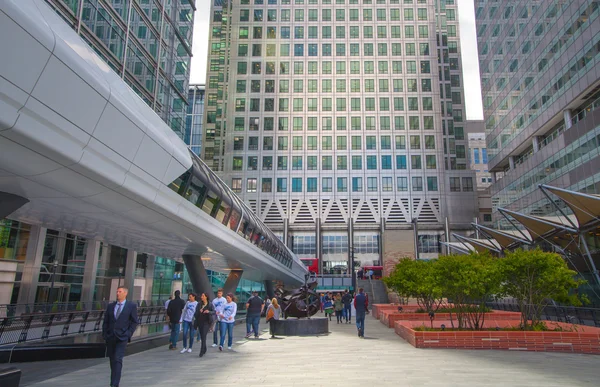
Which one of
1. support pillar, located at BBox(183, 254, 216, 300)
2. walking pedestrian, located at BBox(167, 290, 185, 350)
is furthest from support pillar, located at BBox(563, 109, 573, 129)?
walking pedestrian, located at BBox(167, 290, 185, 350)

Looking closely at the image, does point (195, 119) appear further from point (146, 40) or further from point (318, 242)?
point (146, 40)

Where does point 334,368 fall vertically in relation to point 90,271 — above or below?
below

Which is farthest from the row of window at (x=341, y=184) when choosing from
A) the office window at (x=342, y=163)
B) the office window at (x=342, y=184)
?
the office window at (x=342, y=163)

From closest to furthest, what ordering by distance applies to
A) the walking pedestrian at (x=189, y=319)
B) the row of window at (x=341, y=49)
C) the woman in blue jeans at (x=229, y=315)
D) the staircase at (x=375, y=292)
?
the walking pedestrian at (x=189, y=319), the woman in blue jeans at (x=229, y=315), the staircase at (x=375, y=292), the row of window at (x=341, y=49)

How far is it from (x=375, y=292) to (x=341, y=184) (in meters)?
23.8

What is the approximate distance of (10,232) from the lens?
20.2 m

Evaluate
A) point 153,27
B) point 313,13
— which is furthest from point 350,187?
point 153,27

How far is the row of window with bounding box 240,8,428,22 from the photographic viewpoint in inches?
2928

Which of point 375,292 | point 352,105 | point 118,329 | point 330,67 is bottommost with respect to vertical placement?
point 118,329

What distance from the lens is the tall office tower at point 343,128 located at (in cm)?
6694

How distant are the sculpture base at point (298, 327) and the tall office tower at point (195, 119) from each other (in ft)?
316

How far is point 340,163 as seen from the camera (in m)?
68.8

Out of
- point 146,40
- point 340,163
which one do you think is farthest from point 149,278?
point 340,163

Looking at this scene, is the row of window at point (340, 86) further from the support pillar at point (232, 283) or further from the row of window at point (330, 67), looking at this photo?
the support pillar at point (232, 283)
